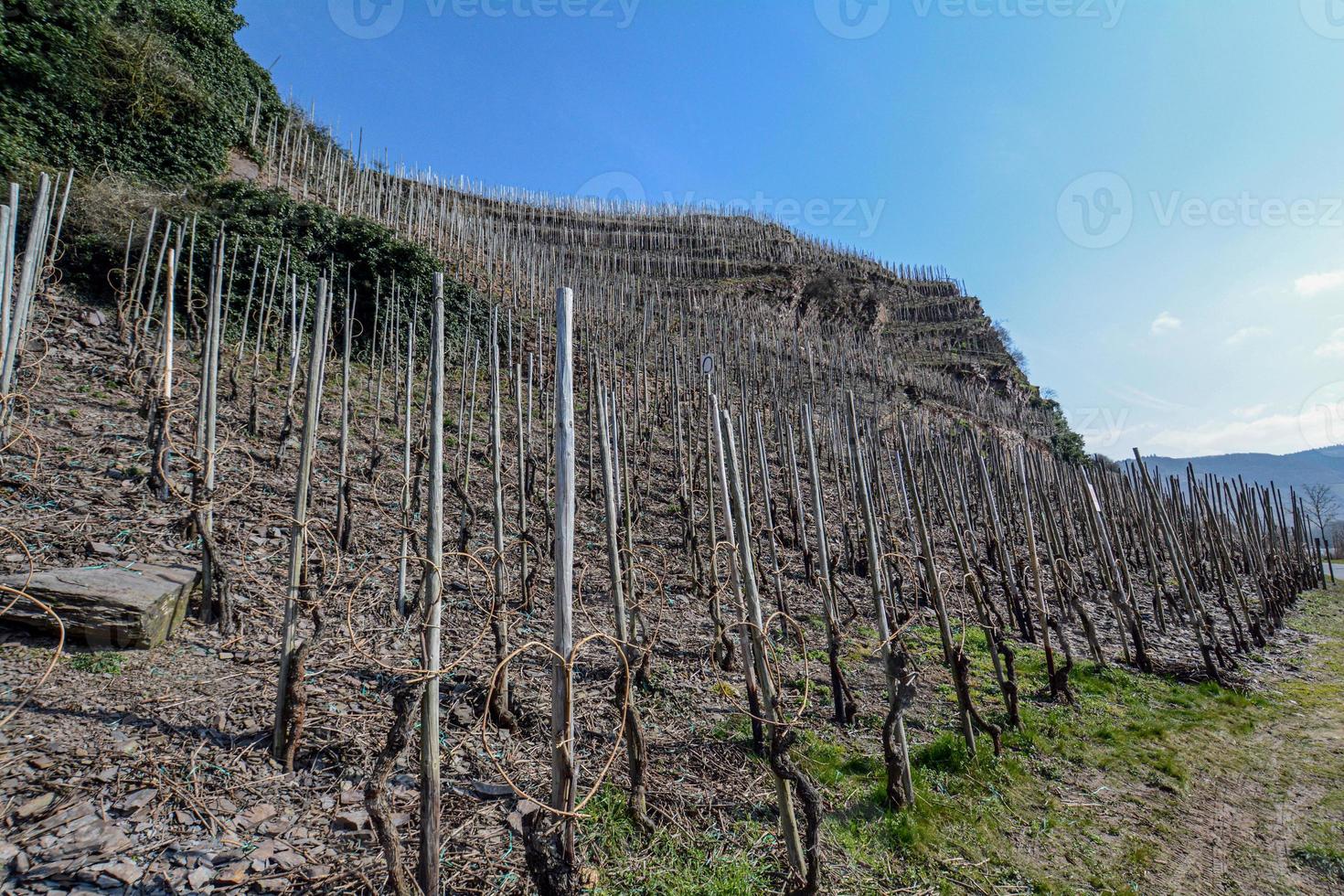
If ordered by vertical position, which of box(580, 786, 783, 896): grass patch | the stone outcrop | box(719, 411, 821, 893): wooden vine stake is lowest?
box(580, 786, 783, 896): grass patch

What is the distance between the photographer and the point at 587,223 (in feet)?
125

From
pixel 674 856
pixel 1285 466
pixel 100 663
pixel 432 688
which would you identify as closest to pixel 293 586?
pixel 432 688

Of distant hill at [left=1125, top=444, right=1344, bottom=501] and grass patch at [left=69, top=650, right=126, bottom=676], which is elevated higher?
distant hill at [left=1125, top=444, right=1344, bottom=501]

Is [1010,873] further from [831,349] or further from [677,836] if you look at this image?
[831,349]

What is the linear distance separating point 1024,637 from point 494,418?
7388mm

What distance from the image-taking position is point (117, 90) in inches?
412

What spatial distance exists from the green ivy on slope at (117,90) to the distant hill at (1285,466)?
205572 mm

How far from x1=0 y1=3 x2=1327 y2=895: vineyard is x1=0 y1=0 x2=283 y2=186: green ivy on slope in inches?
40.8

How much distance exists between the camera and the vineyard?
7.41 feet

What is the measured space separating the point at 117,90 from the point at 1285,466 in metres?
262

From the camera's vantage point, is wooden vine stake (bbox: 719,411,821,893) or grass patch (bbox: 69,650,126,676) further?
grass patch (bbox: 69,650,126,676)

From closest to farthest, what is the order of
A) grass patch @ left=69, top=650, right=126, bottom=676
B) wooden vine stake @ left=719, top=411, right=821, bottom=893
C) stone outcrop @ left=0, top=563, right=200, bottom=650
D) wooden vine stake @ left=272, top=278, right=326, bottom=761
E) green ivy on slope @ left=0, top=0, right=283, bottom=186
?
wooden vine stake @ left=719, top=411, right=821, bottom=893 < wooden vine stake @ left=272, top=278, right=326, bottom=761 < grass patch @ left=69, top=650, right=126, bottom=676 < stone outcrop @ left=0, top=563, right=200, bottom=650 < green ivy on slope @ left=0, top=0, right=283, bottom=186

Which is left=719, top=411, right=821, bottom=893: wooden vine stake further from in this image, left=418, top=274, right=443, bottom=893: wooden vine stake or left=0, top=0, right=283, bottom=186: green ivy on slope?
left=0, top=0, right=283, bottom=186: green ivy on slope

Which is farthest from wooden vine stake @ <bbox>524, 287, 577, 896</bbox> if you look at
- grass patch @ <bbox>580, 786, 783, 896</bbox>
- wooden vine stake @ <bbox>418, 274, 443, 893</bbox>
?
wooden vine stake @ <bbox>418, 274, 443, 893</bbox>
